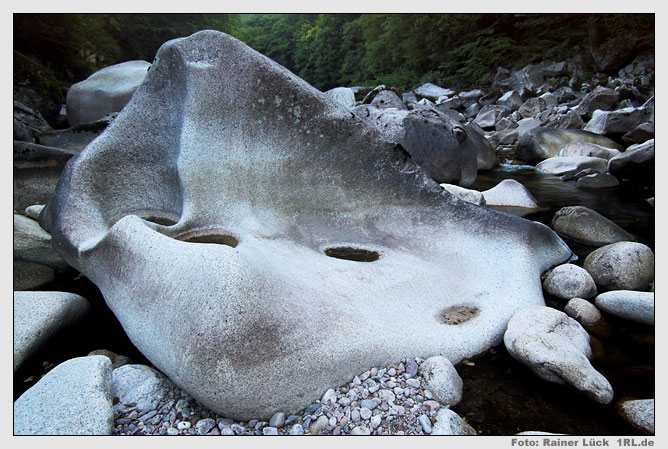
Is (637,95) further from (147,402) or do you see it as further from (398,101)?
(147,402)

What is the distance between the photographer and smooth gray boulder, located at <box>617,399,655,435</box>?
2098 mm

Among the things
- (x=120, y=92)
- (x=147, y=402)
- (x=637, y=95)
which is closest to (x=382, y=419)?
(x=147, y=402)

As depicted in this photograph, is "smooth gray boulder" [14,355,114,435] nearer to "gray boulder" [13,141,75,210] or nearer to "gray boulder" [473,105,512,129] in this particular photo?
"gray boulder" [13,141,75,210]

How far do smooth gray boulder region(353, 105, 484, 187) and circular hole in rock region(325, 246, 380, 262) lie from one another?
4086 mm

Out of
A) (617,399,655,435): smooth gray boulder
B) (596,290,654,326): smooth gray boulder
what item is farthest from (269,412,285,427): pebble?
(596,290,654,326): smooth gray boulder

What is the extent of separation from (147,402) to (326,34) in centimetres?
2771

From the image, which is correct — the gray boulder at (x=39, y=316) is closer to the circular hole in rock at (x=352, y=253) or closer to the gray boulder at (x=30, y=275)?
the gray boulder at (x=30, y=275)

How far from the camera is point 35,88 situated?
9.40 metres

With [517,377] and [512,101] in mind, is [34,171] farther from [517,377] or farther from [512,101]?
[512,101]

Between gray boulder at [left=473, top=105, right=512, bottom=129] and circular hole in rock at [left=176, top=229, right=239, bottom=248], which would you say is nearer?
circular hole in rock at [left=176, top=229, right=239, bottom=248]

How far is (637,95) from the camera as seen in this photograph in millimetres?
12266

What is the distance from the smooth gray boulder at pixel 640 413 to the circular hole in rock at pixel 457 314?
0.96 metres

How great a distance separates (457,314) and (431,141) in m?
5.12

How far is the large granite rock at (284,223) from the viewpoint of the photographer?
Answer: 2.45 meters
